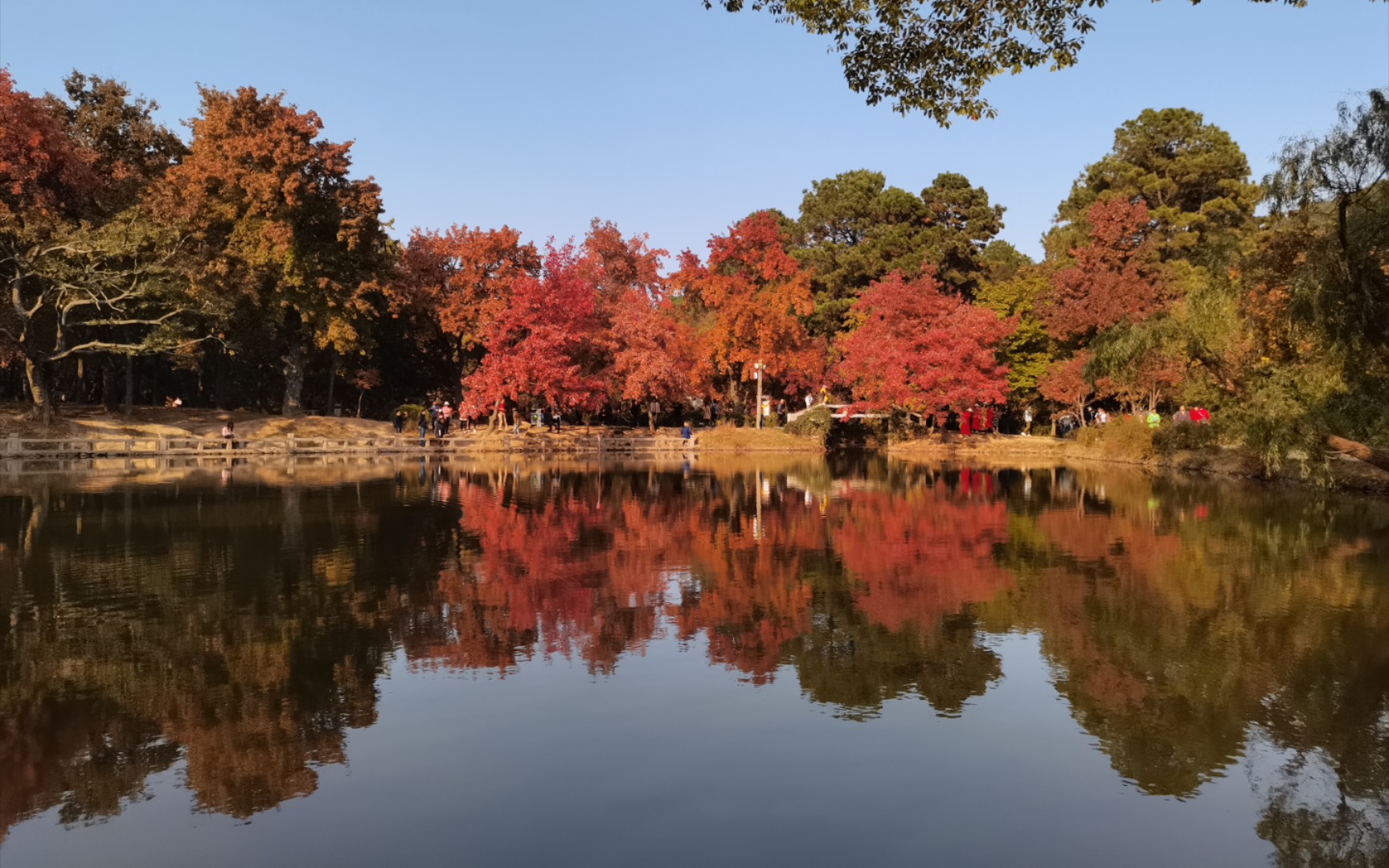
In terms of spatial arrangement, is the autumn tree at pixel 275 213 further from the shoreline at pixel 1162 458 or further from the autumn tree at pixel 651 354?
the shoreline at pixel 1162 458

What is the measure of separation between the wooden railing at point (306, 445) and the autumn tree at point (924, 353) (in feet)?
→ 30.9

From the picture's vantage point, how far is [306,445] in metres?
44.3

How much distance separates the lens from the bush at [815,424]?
4997cm

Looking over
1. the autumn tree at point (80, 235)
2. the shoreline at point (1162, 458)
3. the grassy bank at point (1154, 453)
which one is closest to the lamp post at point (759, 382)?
the shoreline at point (1162, 458)

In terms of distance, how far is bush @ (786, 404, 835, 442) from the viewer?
1967 inches

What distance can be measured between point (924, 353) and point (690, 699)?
132 feet

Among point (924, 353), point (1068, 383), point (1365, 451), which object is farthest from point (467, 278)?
point (1365, 451)

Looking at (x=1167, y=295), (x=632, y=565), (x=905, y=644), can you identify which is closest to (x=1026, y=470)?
(x=1167, y=295)

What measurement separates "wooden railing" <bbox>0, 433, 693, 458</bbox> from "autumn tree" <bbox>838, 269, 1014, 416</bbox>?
942cm

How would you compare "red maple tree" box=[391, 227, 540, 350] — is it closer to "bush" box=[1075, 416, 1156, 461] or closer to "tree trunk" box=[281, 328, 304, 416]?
"tree trunk" box=[281, 328, 304, 416]

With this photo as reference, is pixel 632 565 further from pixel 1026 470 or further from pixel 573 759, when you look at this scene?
pixel 1026 470

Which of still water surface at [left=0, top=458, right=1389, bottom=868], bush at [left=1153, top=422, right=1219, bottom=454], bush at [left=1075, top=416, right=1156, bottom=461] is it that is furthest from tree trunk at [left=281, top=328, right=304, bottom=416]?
bush at [left=1153, top=422, right=1219, bottom=454]

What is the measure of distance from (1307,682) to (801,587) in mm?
5638

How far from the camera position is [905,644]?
10.1 metres
